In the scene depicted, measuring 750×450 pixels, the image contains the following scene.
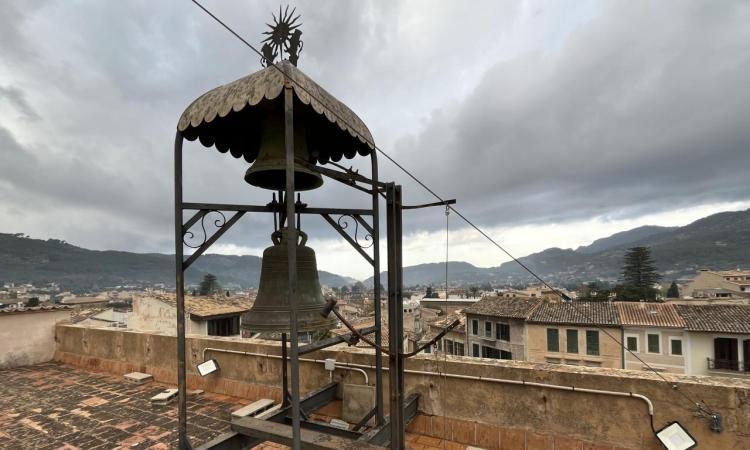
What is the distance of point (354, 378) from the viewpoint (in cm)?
470

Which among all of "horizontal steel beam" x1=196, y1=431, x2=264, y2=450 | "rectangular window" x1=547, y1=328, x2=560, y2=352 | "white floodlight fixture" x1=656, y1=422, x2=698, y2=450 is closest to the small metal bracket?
"white floodlight fixture" x1=656, y1=422, x2=698, y2=450

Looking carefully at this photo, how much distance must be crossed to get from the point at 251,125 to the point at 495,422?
467 centimetres

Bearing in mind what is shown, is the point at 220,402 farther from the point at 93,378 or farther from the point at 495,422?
the point at 495,422

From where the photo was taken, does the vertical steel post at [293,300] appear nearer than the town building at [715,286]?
Yes

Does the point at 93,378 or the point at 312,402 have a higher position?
the point at 312,402

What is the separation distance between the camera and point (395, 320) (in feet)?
9.79

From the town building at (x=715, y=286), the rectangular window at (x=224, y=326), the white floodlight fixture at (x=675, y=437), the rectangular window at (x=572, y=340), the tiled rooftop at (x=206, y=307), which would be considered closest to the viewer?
the white floodlight fixture at (x=675, y=437)

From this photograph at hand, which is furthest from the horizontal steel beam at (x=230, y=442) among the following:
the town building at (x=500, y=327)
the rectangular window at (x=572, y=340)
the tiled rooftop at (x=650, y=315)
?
the tiled rooftop at (x=650, y=315)

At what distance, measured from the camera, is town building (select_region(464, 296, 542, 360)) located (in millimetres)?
30031

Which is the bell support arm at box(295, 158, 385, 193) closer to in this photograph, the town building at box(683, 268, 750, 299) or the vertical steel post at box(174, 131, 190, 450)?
the vertical steel post at box(174, 131, 190, 450)

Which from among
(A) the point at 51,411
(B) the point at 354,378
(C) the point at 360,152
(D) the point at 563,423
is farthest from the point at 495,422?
(A) the point at 51,411

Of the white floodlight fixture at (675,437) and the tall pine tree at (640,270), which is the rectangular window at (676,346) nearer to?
the white floodlight fixture at (675,437)

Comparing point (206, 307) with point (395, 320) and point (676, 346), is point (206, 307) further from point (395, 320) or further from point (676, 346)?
point (676, 346)

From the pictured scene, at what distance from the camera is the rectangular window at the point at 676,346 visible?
2648cm
